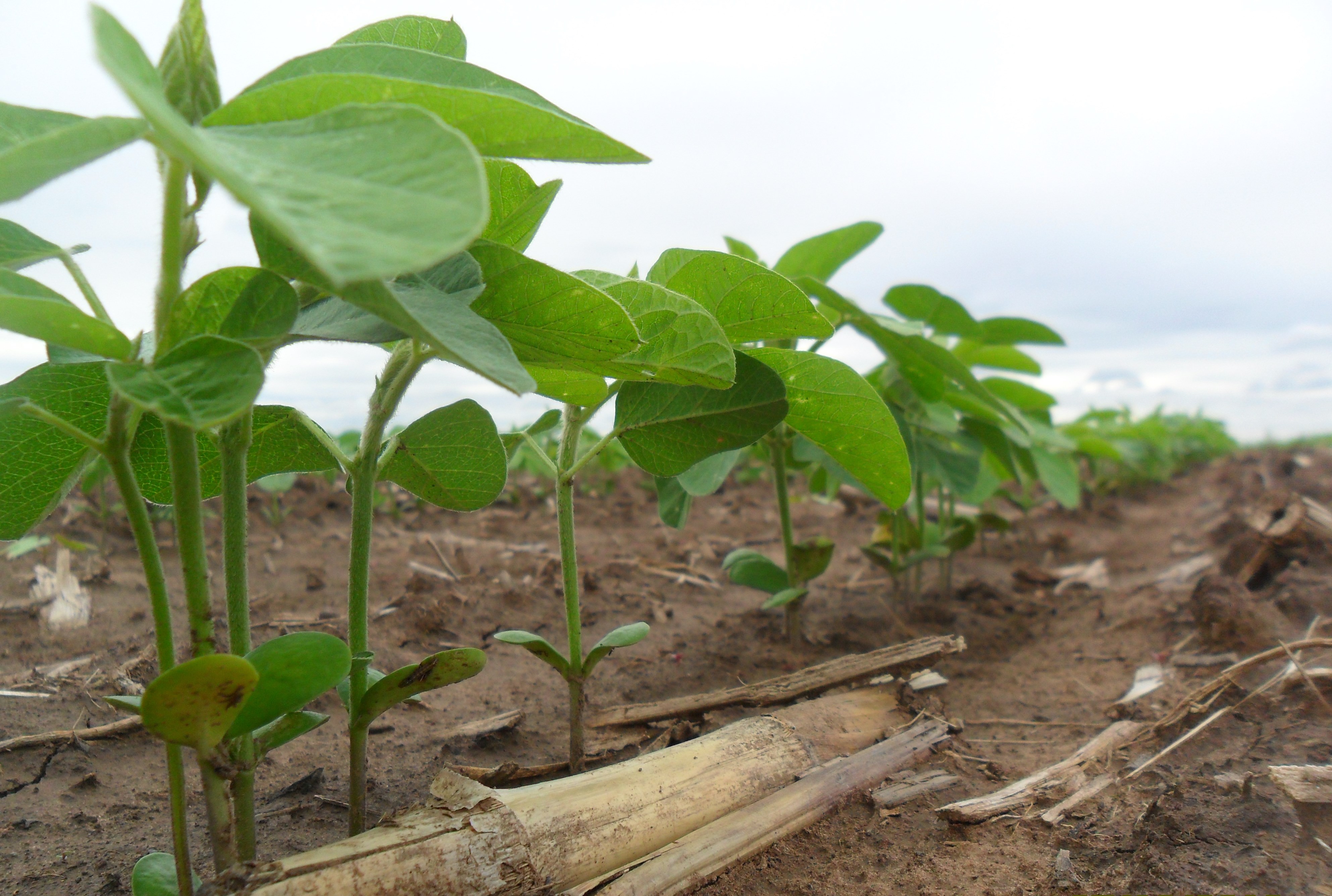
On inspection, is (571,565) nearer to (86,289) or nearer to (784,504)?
(86,289)

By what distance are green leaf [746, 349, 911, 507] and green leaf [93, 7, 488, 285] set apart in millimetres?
747

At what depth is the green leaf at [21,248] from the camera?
0.88 m

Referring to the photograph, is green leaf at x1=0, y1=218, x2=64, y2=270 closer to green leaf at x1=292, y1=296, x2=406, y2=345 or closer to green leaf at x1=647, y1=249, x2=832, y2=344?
green leaf at x1=292, y1=296, x2=406, y2=345

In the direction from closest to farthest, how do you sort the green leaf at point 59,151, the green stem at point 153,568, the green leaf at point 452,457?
1. the green leaf at point 59,151
2. the green stem at point 153,568
3. the green leaf at point 452,457

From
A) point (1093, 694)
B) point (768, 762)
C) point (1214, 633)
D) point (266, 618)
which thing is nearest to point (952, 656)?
point (1093, 694)

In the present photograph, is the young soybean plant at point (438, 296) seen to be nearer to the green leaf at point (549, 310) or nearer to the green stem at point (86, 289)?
the green leaf at point (549, 310)

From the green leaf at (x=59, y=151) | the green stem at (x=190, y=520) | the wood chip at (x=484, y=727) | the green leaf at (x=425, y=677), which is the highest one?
the green leaf at (x=59, y=151)

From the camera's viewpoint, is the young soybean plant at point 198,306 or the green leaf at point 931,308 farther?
the green leaf at point 931,308

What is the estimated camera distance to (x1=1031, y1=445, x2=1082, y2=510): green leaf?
368 centimetres

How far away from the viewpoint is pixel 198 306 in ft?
2.77

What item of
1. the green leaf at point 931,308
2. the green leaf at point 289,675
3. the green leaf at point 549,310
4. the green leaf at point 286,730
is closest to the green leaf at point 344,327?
the green leaf at point 549,310

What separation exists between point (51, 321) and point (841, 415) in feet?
3.46

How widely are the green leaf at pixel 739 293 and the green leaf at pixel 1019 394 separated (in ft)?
6.57

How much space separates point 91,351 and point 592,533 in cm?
371
